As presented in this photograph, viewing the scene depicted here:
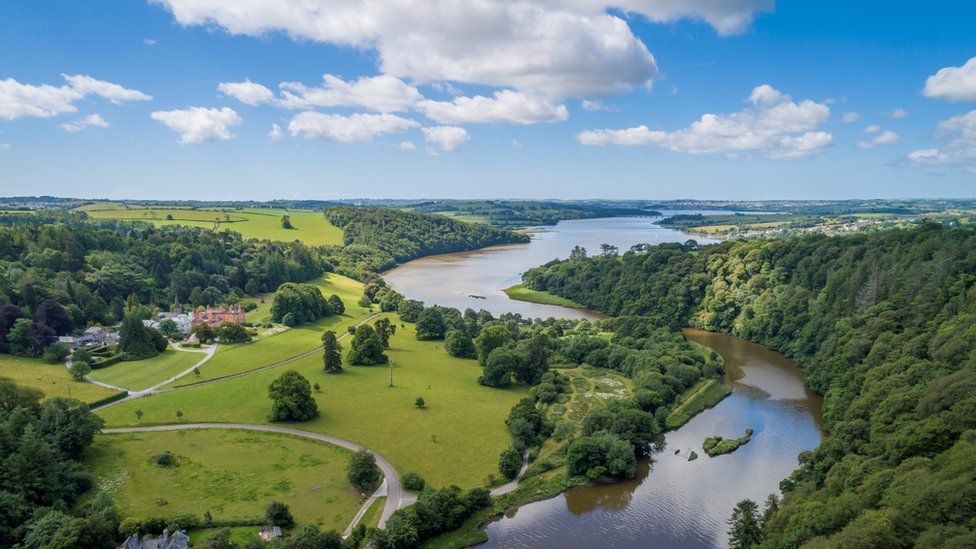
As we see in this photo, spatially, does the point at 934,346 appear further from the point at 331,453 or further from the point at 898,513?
the point at 331,453

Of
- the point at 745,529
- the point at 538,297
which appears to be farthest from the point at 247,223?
the point at 745,529

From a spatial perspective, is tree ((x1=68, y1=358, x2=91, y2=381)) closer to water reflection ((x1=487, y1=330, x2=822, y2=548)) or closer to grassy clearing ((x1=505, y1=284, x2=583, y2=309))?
water reflection ((x1=487, y1=330, x2=822, y2=548))

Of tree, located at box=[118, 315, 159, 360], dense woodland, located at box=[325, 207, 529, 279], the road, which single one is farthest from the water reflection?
dense woodland, located at box=[325, 207, 529, 279]

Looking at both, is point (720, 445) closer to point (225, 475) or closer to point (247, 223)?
point (225, 475)

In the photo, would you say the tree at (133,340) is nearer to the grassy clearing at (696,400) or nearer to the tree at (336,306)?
the tree at (336,306)

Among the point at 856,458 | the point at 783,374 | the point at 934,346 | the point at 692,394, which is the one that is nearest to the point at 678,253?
the point at 783,374
